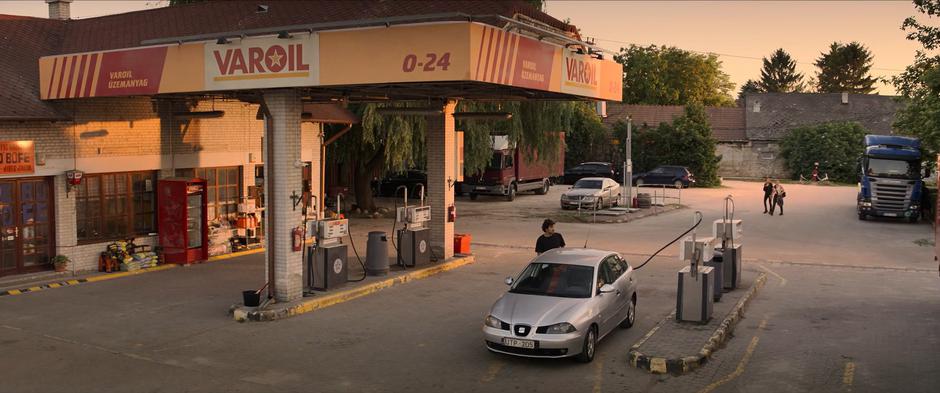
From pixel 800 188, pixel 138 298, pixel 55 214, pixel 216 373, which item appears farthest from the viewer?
pixel 800 188

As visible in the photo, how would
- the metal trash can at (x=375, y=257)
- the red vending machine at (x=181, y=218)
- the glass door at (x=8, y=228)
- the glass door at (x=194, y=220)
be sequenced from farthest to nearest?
the glass door at (x=194, y=220), the red vending machine at (x=181, y=218), the metal trash can at (x=375, y=257), the glass door at (x=8, y=228)

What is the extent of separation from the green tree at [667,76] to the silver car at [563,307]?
71.6m

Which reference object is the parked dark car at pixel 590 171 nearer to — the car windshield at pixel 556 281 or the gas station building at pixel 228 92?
the gas station building at pixel 228 92

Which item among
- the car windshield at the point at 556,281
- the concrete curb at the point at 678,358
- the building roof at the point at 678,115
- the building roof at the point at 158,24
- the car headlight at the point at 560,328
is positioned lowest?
the concrete curb at the point at 678,358

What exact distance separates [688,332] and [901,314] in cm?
524

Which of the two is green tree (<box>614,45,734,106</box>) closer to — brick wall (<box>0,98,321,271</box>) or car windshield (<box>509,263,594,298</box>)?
brick wall (<box>0,98,321,271</box>)

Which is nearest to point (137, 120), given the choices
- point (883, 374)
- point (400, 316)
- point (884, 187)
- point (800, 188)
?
point (400, 316)

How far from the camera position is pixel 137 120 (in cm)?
1981

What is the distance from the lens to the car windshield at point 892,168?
3272cm

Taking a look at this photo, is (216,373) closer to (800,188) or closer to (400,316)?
(400,316)

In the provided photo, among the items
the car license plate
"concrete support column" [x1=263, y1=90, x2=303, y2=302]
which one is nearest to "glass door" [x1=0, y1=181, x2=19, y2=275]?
"concrete support column" [x1=263, y1=90, x2=303, y2=302]

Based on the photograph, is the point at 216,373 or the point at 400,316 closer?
the point at 216,373

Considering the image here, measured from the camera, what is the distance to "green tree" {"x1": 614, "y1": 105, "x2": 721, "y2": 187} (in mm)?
52969

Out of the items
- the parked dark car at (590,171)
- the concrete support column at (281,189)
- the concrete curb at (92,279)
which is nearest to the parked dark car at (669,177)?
the parked dark car at (590,171)
